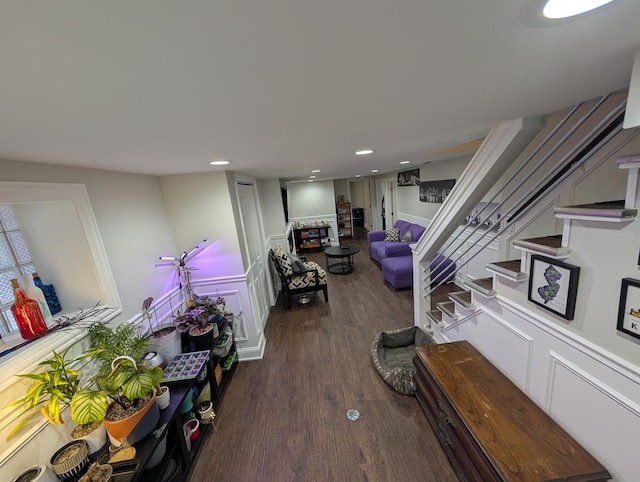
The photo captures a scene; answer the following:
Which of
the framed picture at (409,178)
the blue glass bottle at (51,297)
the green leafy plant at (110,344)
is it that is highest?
the framed picture at (409,178)

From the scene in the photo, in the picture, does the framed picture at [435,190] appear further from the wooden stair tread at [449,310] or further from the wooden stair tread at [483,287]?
the wooden stair tread at [483,287]

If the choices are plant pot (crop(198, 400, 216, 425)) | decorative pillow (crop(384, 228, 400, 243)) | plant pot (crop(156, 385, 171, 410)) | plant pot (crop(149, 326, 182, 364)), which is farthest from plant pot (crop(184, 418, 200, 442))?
decorative pillow (crop(384, 228, 400, 243))

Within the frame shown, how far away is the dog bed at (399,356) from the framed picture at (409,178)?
3784mm

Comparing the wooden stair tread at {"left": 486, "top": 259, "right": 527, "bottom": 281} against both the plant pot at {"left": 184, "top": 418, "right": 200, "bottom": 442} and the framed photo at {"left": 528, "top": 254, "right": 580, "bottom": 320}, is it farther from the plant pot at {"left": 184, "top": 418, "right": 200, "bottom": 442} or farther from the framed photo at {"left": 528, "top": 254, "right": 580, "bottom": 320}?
the plant pot at {"left": 184, "top": 418, "right": 200, "bottom": 442}

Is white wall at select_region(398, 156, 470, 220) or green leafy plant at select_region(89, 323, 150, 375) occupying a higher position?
white wall at select_region(398, 156, 470, 220)

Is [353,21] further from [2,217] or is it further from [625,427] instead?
[2,217]

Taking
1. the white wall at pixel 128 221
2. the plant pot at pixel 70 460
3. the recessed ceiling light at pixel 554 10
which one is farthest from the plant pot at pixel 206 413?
the recessed ceiling light at pixel 554 10

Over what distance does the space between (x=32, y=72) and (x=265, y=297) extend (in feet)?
11.6

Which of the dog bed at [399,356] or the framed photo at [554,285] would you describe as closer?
the framed photo at [554,285]

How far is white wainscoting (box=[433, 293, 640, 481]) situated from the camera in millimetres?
1023

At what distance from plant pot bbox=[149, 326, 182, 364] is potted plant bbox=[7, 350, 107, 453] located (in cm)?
63

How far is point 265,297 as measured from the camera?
3.79 metres

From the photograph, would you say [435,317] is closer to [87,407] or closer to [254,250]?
[254,250]

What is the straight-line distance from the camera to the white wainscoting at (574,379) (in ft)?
3.36
